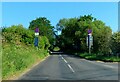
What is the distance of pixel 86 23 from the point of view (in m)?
101

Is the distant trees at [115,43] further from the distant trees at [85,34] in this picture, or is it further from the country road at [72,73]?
the country road at [72,73]

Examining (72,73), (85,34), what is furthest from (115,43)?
(85,34)

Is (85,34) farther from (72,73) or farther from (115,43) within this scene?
(72,73)

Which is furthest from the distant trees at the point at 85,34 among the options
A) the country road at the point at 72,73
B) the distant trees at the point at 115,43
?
the country road at the point at 72,73

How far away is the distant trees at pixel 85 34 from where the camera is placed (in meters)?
64.5

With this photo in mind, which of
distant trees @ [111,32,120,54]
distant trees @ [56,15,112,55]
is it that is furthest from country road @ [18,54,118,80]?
distant trees @ [56,15,112,55]

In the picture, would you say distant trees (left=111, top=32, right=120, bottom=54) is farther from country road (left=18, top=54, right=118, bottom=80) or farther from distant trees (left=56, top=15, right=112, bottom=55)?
country road (left=18, top=54, right=118, bottom=80)

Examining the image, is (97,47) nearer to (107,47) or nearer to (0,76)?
(107,47)

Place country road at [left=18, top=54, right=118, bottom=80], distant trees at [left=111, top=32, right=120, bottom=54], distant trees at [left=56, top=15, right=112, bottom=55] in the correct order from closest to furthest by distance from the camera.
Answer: country road at [left=18, top=54, right=118, bottom=80] → distant trees at [left=111, top=32, right=120, bottom=54] → distant trees at [left=56, top=15, right=112, bottom=55]

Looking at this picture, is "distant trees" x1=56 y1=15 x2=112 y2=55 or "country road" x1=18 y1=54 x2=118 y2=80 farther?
"distant trees" x1=56 y1=15 x2=112 y2=55

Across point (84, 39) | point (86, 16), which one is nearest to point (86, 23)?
point (84, 39)

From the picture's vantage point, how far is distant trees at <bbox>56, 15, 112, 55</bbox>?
64500 millimetres

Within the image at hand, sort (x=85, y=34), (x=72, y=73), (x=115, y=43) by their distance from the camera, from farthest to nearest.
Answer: (x=85, y=34) < (x=115, y=43) < (x=72, y=73)

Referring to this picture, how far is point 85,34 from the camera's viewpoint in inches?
3652
